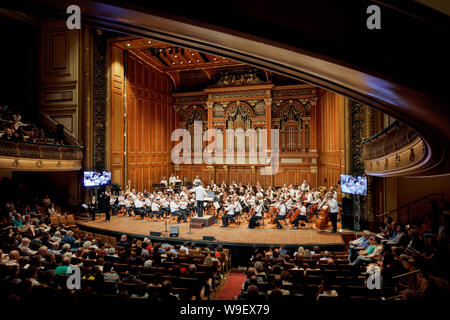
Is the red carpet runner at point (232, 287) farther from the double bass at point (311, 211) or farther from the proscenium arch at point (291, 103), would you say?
the proscenium arch at point (291, 103)

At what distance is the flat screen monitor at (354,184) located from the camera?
1004 cm

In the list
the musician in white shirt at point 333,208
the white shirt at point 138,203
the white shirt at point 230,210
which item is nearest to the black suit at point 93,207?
the white shirt at point 138,203

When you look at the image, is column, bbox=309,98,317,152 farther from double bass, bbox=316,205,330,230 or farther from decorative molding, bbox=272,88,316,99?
double bass, bbox=316,205,330,230

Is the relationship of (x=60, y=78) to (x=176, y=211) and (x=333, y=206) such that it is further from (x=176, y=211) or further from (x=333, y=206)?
(x=333, y=206)

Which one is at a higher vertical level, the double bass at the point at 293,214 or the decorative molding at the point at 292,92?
the decorative molding at the point at 292,92

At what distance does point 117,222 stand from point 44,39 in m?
10.6

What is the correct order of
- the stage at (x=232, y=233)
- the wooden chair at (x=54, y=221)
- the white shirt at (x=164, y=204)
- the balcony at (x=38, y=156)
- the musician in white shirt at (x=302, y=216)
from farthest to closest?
the white shirt at (x=164, y=204)
the wooden chair at (x=54, y=221)
the musician in white shirt at (x=302, y=216)
the balcony at (x=38, y=156)
the stage at (x=232, y=233)

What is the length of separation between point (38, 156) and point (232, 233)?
8.90m

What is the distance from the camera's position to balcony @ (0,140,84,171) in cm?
1071

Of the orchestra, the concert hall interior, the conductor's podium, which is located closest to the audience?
the concert hall interior

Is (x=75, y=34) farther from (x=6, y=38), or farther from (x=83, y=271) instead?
(x=83, y=271)

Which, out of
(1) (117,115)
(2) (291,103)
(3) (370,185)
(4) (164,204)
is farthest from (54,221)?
(2) (291,103)

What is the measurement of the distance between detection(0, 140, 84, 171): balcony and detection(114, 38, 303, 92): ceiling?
650 cm
